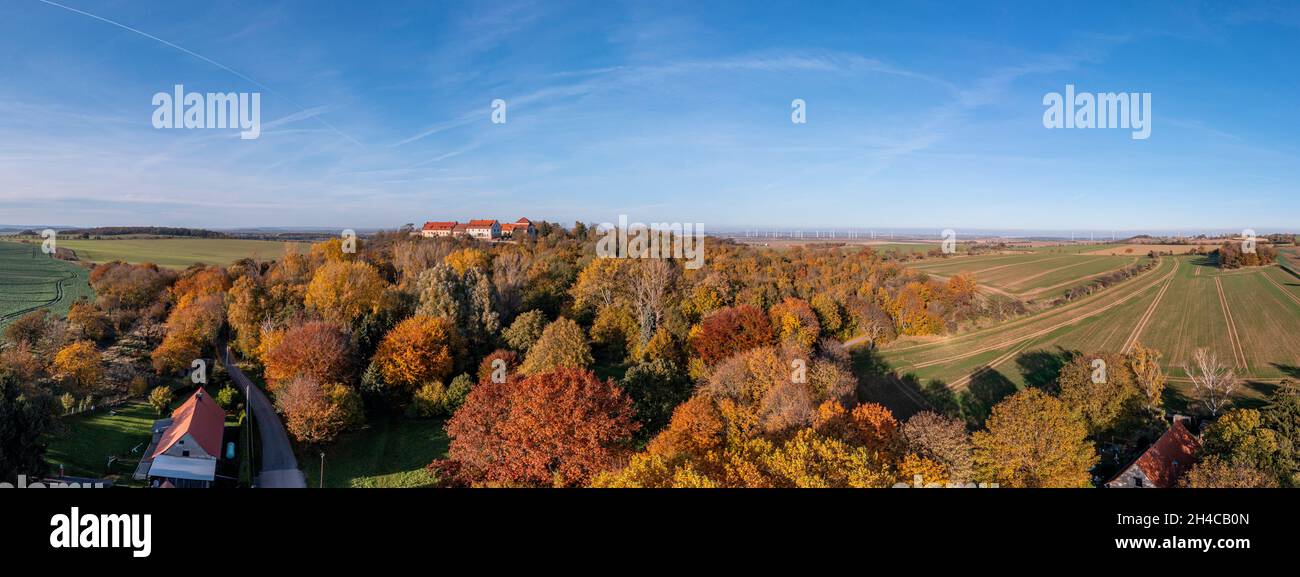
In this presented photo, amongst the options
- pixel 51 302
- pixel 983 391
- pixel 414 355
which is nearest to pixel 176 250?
pixel 51 302

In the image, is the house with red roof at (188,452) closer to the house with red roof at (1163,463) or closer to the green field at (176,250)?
the green field at (176,250)

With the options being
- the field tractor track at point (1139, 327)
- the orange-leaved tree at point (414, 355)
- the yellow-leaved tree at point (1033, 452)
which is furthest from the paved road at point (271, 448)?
the field tractor track at point (1139, 327)

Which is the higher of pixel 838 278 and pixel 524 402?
pixel 838 278

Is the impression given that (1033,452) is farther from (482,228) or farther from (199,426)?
(482,228)
